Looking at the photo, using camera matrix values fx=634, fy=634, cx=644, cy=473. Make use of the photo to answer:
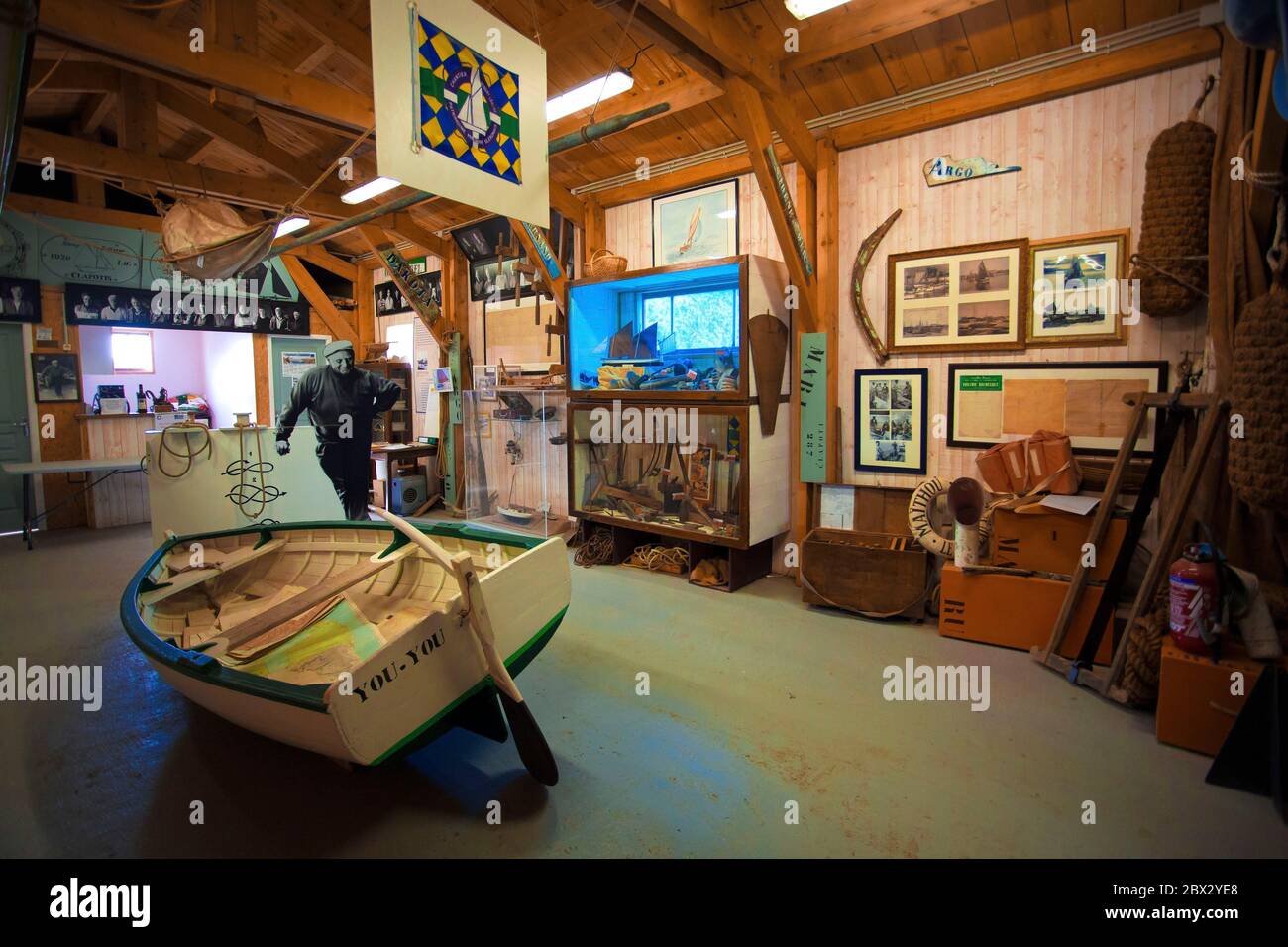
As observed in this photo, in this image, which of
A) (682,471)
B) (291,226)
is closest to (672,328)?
(682,471)

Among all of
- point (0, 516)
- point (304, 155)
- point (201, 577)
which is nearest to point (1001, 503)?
point (201, 577)

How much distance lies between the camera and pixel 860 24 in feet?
11.6

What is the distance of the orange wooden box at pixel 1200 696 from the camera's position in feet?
8.39

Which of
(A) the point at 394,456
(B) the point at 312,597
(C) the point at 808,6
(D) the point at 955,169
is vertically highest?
(C) the point at 808,6

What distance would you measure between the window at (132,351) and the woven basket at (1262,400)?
12.0 metres

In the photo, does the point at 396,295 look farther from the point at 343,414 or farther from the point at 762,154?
the point at 762,154

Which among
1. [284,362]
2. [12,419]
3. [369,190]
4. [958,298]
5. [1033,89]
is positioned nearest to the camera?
[1033,89]

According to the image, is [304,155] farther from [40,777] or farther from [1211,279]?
[1211,279]

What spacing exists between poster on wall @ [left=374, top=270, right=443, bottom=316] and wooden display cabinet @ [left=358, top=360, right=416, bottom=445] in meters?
0.82

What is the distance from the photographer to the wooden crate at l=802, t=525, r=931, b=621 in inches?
160

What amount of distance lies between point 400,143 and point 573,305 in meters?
3.54

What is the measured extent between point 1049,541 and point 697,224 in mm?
3641

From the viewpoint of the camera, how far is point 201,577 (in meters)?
3.55

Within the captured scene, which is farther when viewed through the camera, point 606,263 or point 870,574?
point 606,263
